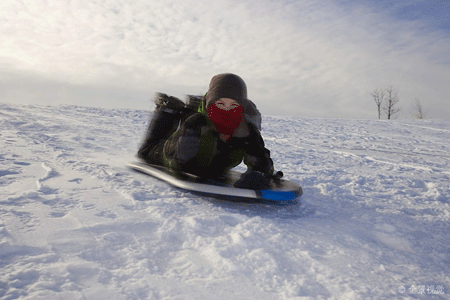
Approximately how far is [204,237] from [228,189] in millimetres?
661

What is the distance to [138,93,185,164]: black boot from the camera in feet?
11.0

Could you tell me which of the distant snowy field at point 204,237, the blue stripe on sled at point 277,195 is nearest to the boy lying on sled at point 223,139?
the blue stripe on sled at point 277,195

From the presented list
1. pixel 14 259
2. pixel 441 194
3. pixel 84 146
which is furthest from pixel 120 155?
pixel 441 194

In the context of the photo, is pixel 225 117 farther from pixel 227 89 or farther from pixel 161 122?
pixel 161 122

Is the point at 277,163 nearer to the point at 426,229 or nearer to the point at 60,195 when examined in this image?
the point at 426,229

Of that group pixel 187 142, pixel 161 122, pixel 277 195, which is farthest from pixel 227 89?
pixel 161 122

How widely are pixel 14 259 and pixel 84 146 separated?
327 cm

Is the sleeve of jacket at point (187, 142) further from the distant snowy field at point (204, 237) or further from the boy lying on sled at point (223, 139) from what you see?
the distant snowy field at point (204, 237)

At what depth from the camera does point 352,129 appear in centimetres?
906

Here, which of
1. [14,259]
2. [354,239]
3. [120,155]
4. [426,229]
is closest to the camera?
[14,259]

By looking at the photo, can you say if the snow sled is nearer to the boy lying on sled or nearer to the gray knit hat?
the boy lying on sled

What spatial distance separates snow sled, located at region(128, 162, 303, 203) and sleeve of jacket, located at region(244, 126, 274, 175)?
17 centimetres

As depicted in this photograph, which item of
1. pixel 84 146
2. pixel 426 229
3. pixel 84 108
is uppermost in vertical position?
pixel 84 108

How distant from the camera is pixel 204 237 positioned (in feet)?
5.78
